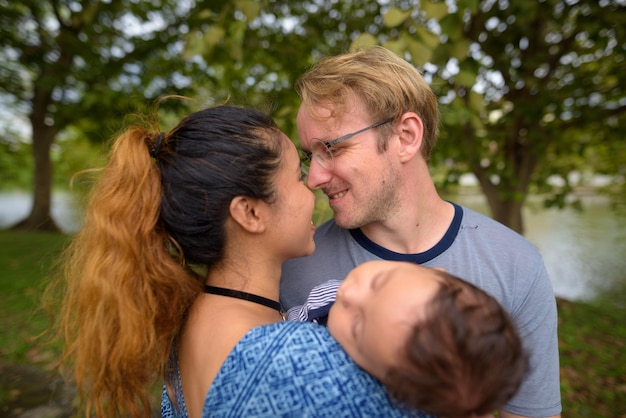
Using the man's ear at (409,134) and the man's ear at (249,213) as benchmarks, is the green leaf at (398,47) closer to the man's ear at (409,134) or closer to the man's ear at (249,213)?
the man's ear at (409,134)

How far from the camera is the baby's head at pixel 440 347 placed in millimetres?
1024

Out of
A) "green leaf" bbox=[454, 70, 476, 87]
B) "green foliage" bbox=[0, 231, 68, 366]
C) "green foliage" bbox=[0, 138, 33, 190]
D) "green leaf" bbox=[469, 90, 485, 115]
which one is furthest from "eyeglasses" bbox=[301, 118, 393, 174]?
"green foliage" bbox=[0, 138, 33, 190]

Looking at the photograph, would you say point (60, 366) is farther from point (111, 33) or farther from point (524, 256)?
point (111, 33)

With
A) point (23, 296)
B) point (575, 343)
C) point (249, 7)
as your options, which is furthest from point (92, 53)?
point (575, 343)

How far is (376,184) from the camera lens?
1.83m

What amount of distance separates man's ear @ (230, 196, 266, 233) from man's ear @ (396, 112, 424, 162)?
700mm

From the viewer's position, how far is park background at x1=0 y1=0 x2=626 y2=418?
2641mm

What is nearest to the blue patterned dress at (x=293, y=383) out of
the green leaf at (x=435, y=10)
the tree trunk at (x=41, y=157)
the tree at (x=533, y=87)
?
the green leaf at (x=435, y=10)

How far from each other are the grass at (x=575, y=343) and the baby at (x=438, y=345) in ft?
8.71

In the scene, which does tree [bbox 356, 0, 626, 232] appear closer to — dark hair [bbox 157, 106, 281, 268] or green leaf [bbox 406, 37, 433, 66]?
green leaf [bbox 406, 37, 433, 66]

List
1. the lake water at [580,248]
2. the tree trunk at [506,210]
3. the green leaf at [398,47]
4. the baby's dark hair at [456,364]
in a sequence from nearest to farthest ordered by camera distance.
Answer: the baby's dark hair at [456,364]
the green leaf at [398,47]
the tree trunk at [506,210]
the lake water at [580,248]

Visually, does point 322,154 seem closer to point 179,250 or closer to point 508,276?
point 179,250

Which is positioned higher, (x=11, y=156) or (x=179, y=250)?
(x=11, y=156)

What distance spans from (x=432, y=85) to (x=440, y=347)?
1877mm
